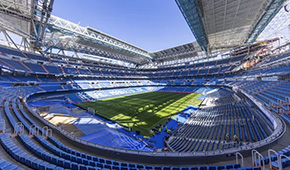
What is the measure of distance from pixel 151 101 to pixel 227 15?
24.8 metres

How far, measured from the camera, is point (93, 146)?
713cm

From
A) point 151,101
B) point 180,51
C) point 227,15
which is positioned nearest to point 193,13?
point 227,15

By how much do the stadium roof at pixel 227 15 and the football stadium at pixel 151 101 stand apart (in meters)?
0.20

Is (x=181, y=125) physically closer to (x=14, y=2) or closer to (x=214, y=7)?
(x=214, y=7)

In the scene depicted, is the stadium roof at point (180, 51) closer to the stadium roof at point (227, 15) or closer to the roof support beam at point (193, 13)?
the stadium roof at point (227, 15)

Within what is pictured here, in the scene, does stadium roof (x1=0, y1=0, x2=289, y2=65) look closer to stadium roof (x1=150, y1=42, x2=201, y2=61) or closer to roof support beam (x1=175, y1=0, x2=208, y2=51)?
roof support beam (x1=175, y1=0, x2=208, y2=51)

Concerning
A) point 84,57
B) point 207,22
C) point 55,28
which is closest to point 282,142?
point 207,22

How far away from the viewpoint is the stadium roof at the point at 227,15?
2059cm

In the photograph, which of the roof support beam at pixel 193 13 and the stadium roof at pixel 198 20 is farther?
the stadium roof at pixel 198 20

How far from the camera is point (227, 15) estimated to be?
24562mm

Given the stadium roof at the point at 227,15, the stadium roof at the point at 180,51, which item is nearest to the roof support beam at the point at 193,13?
the stadium roof at the point at 227,15

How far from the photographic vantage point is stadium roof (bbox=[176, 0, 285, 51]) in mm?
20594

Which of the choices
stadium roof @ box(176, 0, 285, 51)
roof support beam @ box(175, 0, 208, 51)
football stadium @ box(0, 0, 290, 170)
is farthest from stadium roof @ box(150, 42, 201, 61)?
roof support beam @ box(175, 0, 208, 51)

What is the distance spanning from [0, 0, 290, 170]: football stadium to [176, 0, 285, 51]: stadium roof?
0.67 feet
